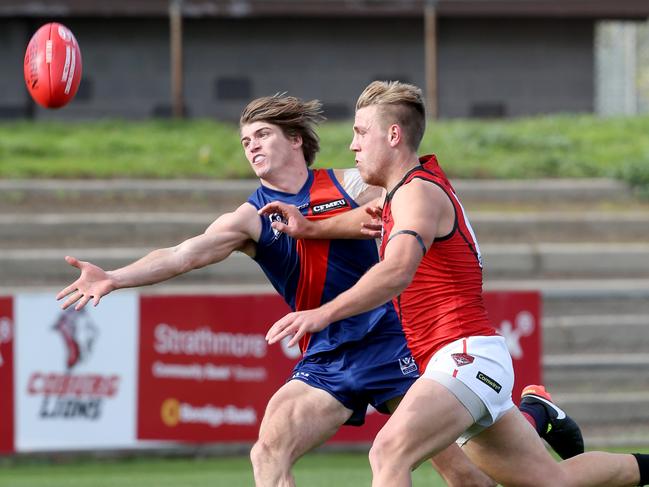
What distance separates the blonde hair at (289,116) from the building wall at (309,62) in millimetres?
16549

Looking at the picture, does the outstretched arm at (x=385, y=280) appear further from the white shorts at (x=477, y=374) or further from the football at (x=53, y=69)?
the football at (x=53, y=69)

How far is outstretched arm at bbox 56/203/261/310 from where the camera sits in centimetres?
562

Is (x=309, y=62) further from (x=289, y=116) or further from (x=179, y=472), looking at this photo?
(x=289, y=116)

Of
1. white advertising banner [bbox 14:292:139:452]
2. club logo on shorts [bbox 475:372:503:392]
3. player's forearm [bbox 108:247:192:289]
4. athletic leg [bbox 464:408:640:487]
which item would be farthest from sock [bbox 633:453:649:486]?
white advertising banner [bbox 14:292:139:452]

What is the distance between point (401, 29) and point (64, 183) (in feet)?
29.0

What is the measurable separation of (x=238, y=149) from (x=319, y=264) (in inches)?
518

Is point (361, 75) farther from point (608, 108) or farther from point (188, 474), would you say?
point (188, 474)

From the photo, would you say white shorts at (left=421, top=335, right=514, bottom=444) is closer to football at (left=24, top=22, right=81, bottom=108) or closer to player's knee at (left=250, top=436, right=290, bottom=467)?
player's knee at (left=250, top=436, right=290, bottom=467)

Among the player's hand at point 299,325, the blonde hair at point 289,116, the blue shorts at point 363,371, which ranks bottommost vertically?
the blue shorts at point 363,371

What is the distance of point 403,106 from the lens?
547cm

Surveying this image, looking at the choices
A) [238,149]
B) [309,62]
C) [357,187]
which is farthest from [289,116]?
[309,62]

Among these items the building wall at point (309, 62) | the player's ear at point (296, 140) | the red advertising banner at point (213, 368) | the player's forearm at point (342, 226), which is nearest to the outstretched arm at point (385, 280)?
the player's forearm at point (342, 226)

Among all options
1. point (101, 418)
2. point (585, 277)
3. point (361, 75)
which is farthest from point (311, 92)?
point (101, 418)

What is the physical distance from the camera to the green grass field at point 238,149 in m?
18.2
